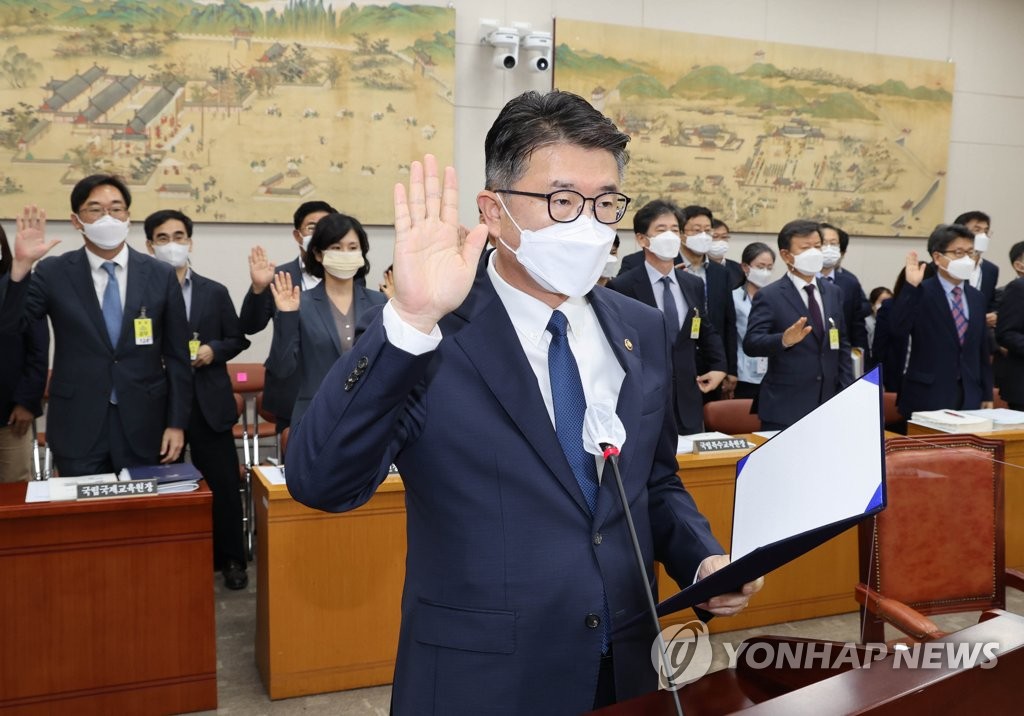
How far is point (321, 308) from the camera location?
4.12m

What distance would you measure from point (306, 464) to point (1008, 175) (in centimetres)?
969

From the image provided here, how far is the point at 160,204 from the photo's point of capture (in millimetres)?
6320

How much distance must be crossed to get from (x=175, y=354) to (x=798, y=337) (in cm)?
287

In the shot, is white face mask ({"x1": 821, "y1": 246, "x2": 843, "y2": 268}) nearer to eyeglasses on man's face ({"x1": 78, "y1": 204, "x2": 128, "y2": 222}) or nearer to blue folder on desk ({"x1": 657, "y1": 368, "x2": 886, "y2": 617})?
eyeglasses on man's face ({"x1": 78, "y1": 204, "x2": 128, "y2": 222})

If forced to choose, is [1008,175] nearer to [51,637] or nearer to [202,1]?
[202,1]

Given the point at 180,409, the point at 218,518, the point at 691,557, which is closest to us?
the point at 691,557

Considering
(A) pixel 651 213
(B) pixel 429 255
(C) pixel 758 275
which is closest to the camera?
(B) pixel 429 255

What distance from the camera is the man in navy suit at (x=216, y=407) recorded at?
14.6ft

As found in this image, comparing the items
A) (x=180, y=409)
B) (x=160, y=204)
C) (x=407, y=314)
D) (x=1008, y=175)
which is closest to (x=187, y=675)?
(x=180, y=409)

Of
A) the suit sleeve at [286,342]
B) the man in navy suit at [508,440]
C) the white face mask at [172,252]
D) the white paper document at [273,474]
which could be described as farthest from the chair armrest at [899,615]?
the white face mask at [172,252]

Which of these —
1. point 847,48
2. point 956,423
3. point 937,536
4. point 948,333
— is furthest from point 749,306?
point 937,536

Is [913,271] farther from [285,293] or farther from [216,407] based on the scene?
[216,407]

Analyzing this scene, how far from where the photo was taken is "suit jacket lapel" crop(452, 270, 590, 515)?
139 cm

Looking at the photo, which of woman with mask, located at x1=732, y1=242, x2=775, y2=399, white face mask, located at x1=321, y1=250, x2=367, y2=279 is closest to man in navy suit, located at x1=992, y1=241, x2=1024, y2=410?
woman with mask, located at x1=732, y1=242, x2=775, y2=399
